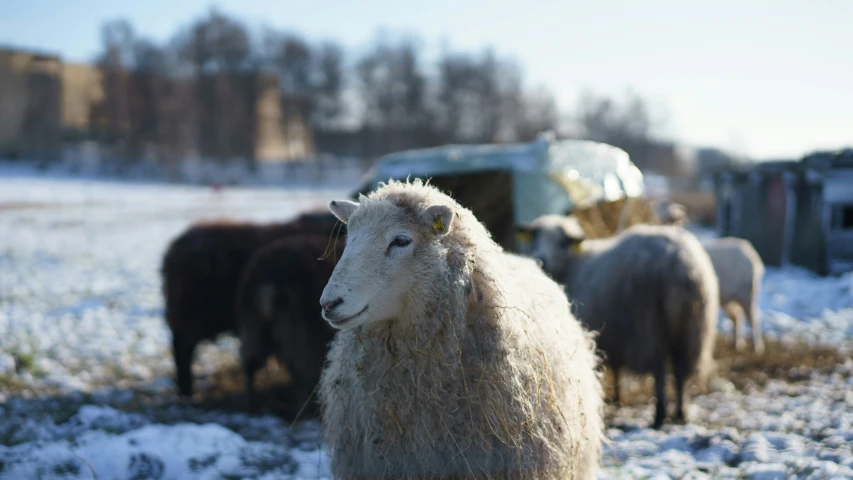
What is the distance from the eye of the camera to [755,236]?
1556cm

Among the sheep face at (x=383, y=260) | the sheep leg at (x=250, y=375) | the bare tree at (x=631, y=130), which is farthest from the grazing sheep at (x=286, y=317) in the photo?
the bare tree at (x=631, y=130)

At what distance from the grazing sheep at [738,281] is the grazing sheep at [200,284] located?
5.82m

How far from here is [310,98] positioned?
50688 millimetres

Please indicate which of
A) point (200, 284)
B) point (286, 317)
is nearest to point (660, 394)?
point (286, 317)

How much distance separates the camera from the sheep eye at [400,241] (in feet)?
9.03

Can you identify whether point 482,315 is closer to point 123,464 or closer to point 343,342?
point 343,342

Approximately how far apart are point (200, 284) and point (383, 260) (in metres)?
4.54

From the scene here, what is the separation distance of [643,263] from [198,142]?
1794 inches

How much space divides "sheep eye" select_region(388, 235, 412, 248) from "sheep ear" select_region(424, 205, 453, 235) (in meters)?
0.13

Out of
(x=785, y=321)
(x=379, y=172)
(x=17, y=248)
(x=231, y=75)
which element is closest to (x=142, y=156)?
(x=231, y=75)

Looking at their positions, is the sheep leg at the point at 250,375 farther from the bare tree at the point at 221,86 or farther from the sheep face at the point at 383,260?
the bare tree at the point at 221,86

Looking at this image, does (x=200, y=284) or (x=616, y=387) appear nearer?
(x=616, y=387)

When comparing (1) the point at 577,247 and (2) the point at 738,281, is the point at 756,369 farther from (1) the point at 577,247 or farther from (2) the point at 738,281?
(1) the point at 577,247

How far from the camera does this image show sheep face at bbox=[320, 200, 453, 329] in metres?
2.60
